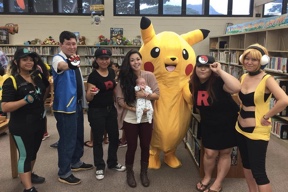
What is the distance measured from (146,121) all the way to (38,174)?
139 cm

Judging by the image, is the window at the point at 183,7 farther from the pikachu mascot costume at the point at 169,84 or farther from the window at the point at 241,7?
the pikachu mascot costume at the point at 169,84

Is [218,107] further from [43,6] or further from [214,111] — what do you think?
[43,6]

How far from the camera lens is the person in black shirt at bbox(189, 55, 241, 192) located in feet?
7.45

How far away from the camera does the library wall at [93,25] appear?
300 inches

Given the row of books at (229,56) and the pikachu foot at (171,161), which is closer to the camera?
the pikachu foot at (171,161)

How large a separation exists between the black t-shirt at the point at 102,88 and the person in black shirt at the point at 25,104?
1.57 ft

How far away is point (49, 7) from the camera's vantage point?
25.2 feet

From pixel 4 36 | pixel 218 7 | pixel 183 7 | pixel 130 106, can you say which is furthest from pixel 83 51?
pixel 130 106

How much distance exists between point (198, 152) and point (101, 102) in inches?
49.2

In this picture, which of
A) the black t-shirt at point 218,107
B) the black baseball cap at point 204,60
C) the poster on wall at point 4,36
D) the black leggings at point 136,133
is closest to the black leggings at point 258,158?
the black t-shirt at point 218,107

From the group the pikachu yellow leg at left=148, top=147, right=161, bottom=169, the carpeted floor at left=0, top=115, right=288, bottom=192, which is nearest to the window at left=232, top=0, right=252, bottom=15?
the carpeted floor at left=0, top=115, right=288, bottom=192

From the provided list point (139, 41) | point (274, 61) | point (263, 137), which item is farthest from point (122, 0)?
point (263, 137)

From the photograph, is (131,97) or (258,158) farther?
(131,97)

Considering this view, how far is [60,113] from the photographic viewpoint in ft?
7.89
